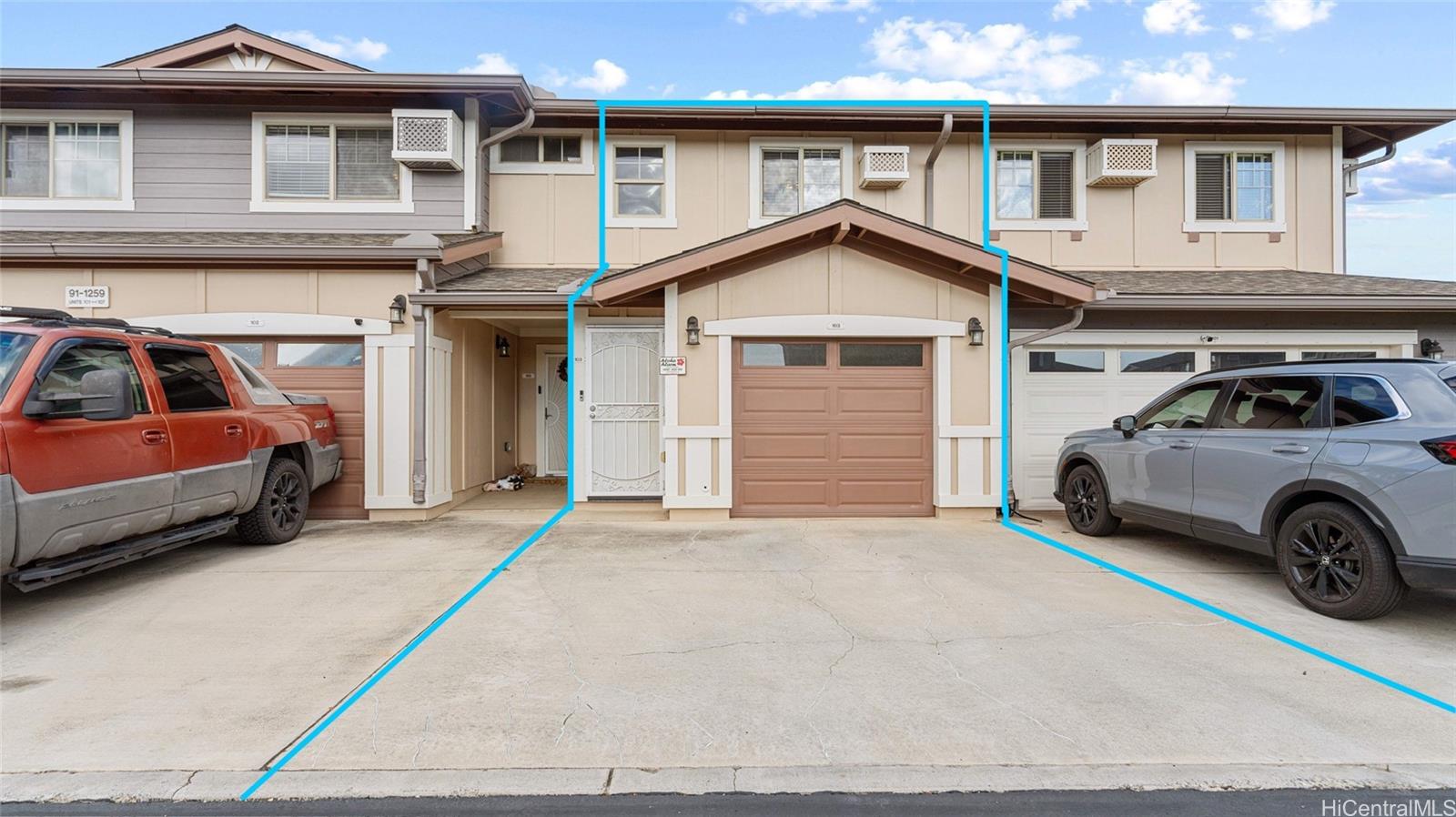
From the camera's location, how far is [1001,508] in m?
7.77

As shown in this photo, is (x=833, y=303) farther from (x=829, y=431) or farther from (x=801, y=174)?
(x=801, y=174)

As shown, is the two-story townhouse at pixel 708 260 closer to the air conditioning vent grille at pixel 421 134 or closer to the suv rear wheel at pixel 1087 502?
the air conditioning vent grille at pixel 421 134

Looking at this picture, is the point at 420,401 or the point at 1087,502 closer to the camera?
the point at 1087,502

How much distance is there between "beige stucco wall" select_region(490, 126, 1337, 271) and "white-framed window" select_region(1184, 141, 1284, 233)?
11cm

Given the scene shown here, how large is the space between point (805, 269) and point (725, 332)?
122 centimetres

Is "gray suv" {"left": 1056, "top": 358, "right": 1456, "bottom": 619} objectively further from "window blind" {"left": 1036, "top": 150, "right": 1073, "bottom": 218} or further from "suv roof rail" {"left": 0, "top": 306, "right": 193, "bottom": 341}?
"suv roof rail" {"left": 0, "top": 306, "right": 193, "bottom": 341}

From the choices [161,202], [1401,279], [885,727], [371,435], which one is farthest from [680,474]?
[1401,279]

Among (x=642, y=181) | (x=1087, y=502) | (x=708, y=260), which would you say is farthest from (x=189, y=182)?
(x=1087, y=502)

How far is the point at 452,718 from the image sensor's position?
10.3ft

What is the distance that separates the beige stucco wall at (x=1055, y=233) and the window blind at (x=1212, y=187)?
0.26 m

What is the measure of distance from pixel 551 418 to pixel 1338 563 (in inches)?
391


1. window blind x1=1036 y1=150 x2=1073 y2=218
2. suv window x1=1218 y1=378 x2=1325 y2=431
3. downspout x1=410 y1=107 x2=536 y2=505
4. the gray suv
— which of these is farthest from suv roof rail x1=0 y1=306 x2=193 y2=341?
window blind x1=1036 y1=150 x2=1073 y2=218

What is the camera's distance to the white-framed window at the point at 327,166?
28.7 feet

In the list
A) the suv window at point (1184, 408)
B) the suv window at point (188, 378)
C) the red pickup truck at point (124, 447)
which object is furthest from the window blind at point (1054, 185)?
the suv window at point (188, 378)
